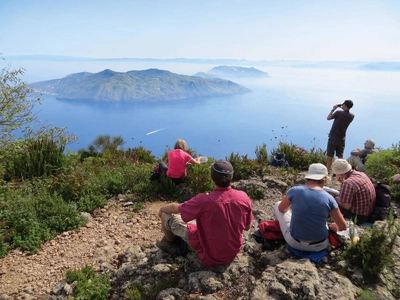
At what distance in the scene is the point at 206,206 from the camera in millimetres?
2947

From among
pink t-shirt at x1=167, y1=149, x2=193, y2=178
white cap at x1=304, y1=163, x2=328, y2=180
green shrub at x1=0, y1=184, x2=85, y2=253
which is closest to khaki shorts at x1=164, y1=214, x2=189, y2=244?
white cap at x1=304, y1=163, x2=328, y2=180

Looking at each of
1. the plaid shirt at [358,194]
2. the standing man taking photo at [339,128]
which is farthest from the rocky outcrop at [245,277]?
the standing man taking photo at [339,128]

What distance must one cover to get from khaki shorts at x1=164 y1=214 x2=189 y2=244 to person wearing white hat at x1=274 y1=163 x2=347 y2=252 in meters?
1.31

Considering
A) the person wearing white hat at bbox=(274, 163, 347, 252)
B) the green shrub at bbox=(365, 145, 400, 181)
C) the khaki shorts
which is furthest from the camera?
the green shrub at bbox=(365, 145, 400, 181)

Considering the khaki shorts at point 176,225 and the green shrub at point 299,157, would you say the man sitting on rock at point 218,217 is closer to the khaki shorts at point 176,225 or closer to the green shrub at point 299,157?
the khaki shorts at point 176,225

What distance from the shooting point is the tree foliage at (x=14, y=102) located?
32.0ft

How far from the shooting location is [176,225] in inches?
140

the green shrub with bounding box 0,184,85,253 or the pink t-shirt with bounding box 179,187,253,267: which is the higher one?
the pink t-shirt with bounding box 179,187,253,267

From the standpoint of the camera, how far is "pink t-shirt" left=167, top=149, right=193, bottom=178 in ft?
19.9

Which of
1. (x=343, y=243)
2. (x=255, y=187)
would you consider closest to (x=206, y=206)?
(x=343, y=243)

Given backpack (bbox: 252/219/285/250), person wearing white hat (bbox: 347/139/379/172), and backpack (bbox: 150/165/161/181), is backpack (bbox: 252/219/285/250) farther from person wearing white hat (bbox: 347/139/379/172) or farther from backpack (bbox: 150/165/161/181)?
person wearing white hat (bbox: 347/139/379/172)

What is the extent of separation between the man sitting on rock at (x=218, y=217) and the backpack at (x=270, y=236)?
62 centimetres

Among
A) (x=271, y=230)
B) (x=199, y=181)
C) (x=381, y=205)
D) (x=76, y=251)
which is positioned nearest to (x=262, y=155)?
(x=199, y=181)

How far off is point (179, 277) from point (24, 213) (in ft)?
10.2
